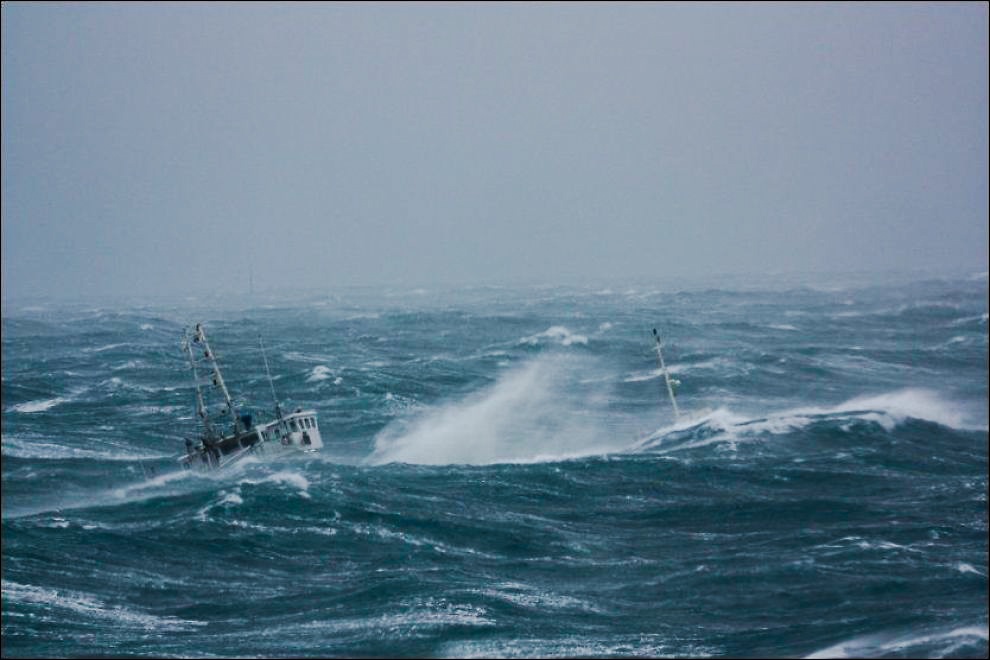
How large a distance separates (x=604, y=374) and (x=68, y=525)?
2257 inches

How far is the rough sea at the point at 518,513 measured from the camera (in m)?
30.8

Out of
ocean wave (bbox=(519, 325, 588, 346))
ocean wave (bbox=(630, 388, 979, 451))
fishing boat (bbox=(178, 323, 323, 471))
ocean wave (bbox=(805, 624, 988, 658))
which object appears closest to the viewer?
ocean wave (bbox=(805, 624, 988, 658))

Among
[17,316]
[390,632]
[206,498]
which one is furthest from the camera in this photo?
[17,316]

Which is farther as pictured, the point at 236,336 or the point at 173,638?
the point at 236,336

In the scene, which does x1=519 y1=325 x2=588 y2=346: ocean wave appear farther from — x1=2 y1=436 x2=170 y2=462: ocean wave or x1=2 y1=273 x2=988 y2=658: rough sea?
x1=2 y1=436 x2=170 y2=462: ocean wave

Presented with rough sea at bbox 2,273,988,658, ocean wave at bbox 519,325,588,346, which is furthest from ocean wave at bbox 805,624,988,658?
ocean wave at bbox 519,325,588,346

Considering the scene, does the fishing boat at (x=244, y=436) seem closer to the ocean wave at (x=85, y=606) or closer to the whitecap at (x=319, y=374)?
the ocean wave at (x=85, y=606)

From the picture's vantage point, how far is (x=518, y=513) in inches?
1757

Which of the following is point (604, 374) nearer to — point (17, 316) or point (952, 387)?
point (952, 387)

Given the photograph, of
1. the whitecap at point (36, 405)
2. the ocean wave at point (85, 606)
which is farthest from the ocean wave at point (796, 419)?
the whitecap at point (36, 405)

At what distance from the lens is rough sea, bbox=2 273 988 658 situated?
30.8 meters

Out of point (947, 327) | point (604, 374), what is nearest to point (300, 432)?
point (604, 374)

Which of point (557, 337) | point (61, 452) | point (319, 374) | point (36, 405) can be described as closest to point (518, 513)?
point (61, 452)

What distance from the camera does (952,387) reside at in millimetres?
73938
